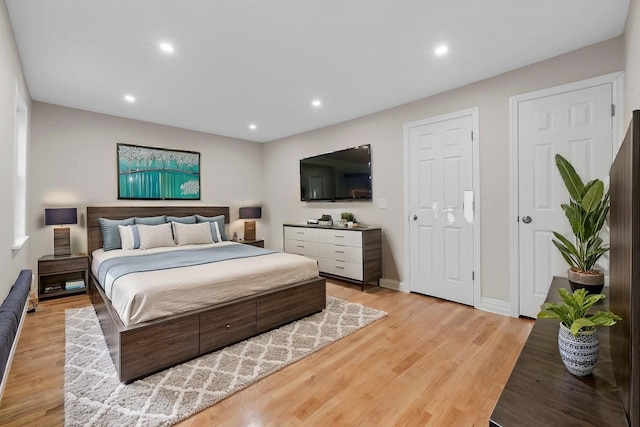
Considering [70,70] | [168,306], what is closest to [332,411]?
[168,306]

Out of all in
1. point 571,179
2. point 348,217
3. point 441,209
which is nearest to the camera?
point 571,179

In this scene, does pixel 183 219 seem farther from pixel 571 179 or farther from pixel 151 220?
pixel 571 179

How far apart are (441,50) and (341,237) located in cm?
250

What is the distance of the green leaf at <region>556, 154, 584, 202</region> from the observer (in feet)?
7.64

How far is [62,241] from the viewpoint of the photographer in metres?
3.79

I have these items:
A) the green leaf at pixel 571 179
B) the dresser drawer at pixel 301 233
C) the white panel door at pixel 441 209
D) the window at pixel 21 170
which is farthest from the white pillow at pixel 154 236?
the green leaf at pixel 571 179

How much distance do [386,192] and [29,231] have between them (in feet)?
15.0

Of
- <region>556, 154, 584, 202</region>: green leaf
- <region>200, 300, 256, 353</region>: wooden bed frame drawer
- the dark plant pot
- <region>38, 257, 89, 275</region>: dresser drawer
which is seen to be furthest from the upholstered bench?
<region>556, 154, 584, 202</region>: green leaf

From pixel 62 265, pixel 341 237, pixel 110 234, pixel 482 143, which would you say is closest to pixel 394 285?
pixel 341 237

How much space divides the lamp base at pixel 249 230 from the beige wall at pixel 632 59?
505 centimetres

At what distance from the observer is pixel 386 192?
406 cm

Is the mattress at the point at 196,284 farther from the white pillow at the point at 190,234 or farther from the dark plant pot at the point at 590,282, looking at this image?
the dark plant pot at the point at 590,282

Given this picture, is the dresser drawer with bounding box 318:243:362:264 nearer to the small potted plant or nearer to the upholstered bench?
the small potted plant

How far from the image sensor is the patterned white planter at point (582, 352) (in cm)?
100
